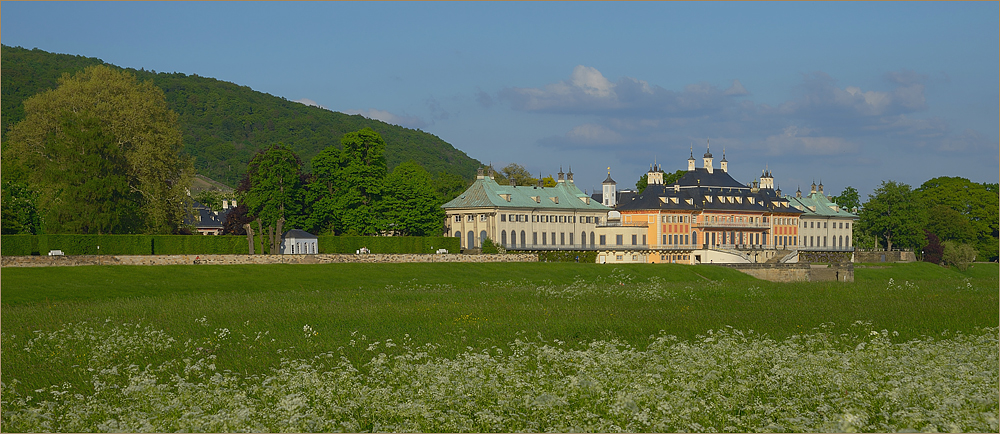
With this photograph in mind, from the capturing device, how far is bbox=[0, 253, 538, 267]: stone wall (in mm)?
51312

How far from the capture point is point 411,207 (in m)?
83.1

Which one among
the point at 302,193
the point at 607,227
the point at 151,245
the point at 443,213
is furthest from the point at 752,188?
the point at 151,245

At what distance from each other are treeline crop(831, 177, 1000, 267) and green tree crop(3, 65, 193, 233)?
7946 cm

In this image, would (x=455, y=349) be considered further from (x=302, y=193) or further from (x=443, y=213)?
(x=443, y=213)

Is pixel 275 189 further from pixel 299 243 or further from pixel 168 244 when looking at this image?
pixel 168 244

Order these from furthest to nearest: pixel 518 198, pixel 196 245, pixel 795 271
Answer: pixel 518 198, pixel 795 271, pixel 196 245

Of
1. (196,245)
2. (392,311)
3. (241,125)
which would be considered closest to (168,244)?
(196,245)

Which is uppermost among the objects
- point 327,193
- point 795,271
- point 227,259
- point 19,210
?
point 327,193

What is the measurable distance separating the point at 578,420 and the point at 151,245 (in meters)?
54.0

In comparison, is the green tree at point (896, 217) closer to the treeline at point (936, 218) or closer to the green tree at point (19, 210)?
the treeline at point (936, 218)

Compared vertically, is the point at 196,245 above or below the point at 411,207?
below

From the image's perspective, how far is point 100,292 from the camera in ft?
138

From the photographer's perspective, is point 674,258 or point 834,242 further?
point 834,242

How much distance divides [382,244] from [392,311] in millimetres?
42857
